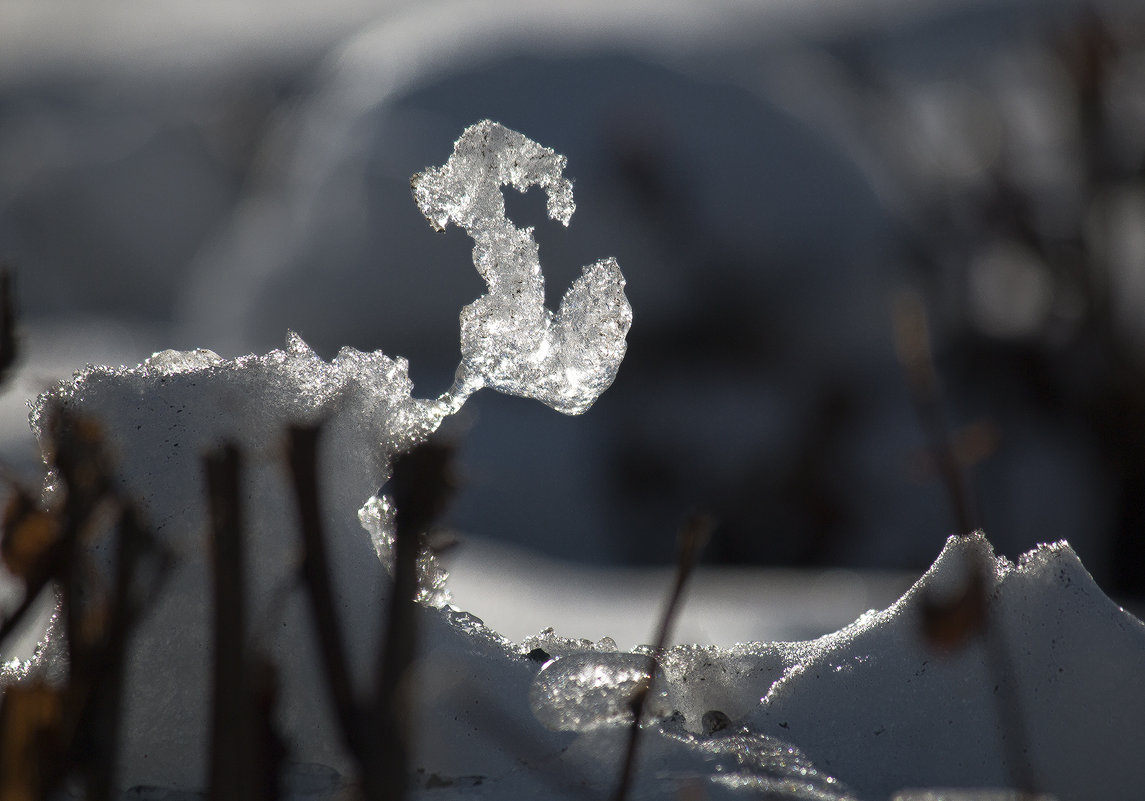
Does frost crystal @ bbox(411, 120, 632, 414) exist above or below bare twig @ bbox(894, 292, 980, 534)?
above

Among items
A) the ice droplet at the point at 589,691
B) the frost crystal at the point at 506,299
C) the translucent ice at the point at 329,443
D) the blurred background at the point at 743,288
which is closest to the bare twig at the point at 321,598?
the translucent ice at the point at 329,443

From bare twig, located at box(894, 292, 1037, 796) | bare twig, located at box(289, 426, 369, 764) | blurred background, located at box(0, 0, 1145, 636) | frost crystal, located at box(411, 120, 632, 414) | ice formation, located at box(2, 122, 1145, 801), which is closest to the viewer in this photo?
bare twig, located at box(289, 426, 369, 764)

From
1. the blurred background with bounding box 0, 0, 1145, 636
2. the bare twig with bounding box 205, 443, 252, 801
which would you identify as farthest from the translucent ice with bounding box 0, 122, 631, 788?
the blurred background with bounding box 0, 0, 1145, 636

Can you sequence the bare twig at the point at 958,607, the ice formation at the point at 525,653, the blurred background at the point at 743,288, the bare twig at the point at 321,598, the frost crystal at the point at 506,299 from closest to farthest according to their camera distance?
1. the bare twig at the point at 321,598
2. the bare twig at the point at 958,607
3. the ice formation at the point at 525,653
4. the frost crystal at the point at 506,299
5. the blurred background at the point at 743,288

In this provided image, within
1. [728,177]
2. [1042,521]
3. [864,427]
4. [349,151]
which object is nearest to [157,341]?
[349,151]

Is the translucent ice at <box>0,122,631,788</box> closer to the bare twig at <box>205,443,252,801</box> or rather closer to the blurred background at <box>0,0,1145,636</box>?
the bare twig at <box>205,443,252,801</box>

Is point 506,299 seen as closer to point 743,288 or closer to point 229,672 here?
point 229,672

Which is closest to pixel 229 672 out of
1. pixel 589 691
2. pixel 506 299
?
pixel 589 691

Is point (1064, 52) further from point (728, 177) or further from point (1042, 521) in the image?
point (1042, 521)

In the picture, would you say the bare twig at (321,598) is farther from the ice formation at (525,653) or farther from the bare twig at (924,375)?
the bare twig at (924,375)
